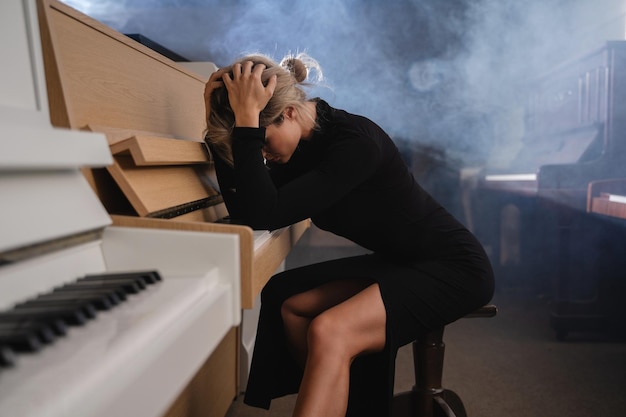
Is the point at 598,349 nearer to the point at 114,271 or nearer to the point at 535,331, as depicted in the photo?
the point at 535,331

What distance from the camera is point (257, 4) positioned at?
14.7ft

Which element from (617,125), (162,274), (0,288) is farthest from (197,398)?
(617,125)

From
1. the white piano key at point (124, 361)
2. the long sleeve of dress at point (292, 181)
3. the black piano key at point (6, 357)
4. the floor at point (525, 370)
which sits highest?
the long sleeve of dress at point (292, 181)

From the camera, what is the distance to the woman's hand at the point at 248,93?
50.9 inches

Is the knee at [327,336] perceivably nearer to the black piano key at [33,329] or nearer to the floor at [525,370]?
the black piano key at [33,329]

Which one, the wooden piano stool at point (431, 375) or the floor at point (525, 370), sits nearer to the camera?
the wooden piano stool at point (431, 375)

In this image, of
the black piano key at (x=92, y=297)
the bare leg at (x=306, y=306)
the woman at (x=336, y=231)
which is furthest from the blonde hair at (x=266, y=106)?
the black piano key at (x=92, y=297)

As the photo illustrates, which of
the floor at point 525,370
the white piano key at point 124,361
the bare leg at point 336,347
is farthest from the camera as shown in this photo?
the floor at point 525,370

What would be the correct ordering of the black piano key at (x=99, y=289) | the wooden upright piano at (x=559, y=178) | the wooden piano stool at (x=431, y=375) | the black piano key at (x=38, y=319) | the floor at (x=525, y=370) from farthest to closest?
the wooden upright piano at (x=559, y=178) < the floor at (x=525, y=370) < the wooden piano stool at (x=431, y=375) < the black piano key at (x=99, y=289) < the black piano key at (x=38, y=319)

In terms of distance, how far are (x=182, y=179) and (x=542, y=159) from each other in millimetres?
3010

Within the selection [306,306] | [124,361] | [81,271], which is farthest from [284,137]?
[124,361]

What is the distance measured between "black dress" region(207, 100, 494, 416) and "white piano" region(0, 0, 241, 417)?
351 millimetres

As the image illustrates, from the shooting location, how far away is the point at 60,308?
65 centimetres

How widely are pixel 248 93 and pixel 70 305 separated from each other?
0.75m
